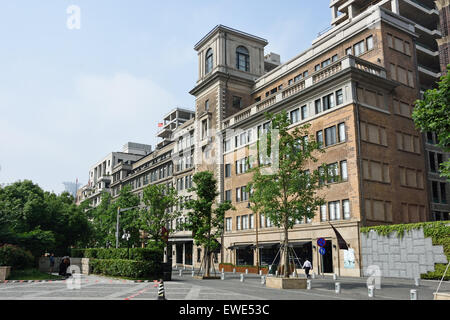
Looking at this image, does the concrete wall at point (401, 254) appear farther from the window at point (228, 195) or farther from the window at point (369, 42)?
the window at point (228, 195)

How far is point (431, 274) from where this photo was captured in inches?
1182

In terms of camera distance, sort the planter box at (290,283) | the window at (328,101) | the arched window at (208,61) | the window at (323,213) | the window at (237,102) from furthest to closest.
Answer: the arched window at (208,61) → the window at (237,102) → the window at (328,101) → the window at (323,213) → the planter box at (290,283)

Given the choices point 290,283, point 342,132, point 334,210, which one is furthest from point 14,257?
point 342,132

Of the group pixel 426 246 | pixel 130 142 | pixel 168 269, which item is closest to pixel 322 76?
pixel 426 246

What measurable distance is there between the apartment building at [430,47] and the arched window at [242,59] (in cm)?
1452

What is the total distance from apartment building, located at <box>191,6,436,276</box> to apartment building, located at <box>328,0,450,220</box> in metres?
2.26

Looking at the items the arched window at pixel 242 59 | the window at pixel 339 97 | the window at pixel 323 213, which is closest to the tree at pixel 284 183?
the window at pixel 323 213

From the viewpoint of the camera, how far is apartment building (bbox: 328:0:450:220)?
140 ft

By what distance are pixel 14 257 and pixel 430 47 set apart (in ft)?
176

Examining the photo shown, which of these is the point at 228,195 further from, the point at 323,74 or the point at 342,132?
the point at 323,74

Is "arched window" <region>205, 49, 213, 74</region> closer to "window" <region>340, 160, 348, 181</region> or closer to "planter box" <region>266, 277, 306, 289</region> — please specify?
"window" <region>340, 160, 348, 181</region>

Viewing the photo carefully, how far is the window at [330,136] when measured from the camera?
126 feet
